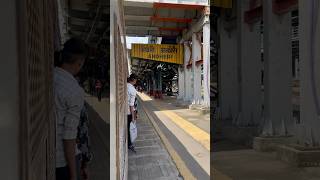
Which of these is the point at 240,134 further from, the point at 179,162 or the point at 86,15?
the point at 86,15

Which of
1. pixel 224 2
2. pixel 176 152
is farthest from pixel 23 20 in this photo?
pixel 224 2

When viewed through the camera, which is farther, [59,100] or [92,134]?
[92,134]

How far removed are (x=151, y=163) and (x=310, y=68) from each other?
12.1ft

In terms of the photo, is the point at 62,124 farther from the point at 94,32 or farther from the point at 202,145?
the point at 202,145

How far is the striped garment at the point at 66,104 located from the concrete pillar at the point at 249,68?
12110 mm

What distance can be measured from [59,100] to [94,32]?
387 millimetres

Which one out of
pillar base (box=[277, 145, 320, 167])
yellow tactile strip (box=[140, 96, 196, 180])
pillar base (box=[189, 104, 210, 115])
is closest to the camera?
yellow tactile strip (box=[140, 96, 196, 180])

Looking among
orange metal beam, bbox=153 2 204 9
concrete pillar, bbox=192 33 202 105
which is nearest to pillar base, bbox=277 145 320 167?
orange metal beam, bbox=153 2 204 9

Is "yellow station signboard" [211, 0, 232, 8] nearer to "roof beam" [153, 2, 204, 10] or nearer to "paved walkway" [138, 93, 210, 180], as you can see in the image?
"paved walkway" [138, 93, 210, 180]

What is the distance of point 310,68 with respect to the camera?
912 cm

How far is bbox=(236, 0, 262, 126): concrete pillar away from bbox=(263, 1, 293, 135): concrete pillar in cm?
265

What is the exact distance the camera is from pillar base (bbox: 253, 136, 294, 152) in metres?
10.7

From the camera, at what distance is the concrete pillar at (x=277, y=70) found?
36.7 ft

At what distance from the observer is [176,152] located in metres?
10.1
